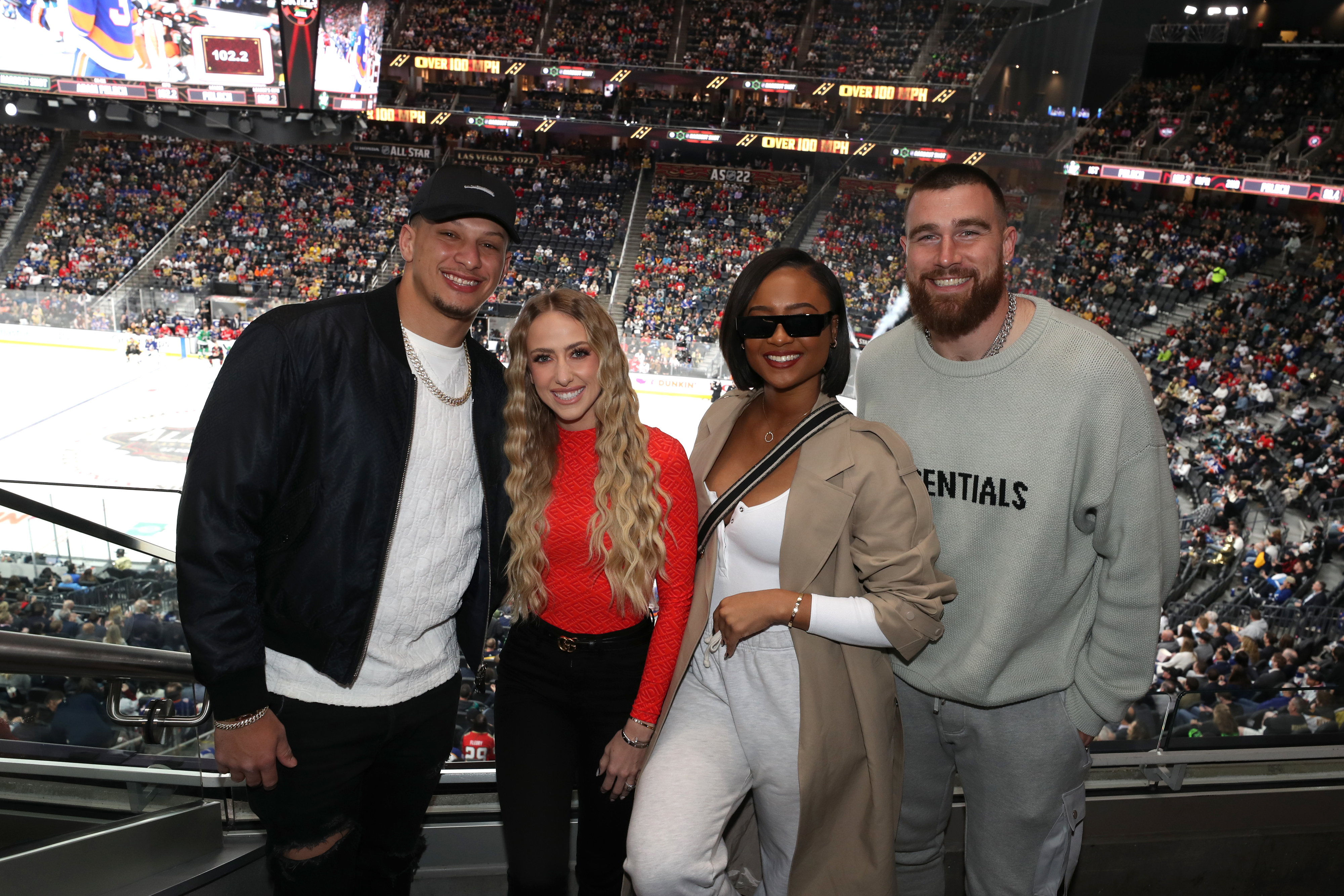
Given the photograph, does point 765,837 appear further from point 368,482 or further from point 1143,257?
point 1143,257

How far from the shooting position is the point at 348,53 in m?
22.7

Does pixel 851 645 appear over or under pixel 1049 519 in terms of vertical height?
under

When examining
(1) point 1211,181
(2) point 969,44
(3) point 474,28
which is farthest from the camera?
(3) point 474,28

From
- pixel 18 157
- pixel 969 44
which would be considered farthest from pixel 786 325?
pixel 18 157

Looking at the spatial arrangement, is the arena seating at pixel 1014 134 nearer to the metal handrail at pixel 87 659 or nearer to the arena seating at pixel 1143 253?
the arena seating at pixel 1143 253

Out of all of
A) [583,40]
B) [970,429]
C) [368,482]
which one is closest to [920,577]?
[970,429]

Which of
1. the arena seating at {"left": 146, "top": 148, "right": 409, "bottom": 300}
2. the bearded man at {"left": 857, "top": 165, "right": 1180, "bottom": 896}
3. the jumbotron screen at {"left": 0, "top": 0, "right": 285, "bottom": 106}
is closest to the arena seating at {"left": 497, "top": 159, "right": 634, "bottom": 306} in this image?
the arena seating at {"left": 146, "top": 148, "right": 409, "bottom": 300}

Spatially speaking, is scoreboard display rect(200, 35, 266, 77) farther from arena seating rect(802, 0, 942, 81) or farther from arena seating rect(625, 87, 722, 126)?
arena seating rect(802, 0, 942, 81)

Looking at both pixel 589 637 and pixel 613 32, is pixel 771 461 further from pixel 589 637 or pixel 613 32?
pixel 613 32

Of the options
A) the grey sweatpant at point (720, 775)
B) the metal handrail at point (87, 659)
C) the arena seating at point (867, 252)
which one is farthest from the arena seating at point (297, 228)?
the grey sweatpant at point (720, 775)

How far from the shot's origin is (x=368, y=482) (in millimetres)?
1844

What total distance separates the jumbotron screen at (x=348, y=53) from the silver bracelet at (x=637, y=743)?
80.2ft

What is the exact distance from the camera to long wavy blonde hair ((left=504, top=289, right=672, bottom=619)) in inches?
74.8

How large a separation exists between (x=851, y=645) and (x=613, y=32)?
98.4 feet
